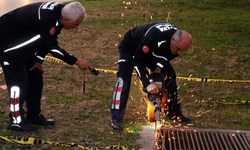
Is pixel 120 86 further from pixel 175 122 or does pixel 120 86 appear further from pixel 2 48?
pixel 2 48

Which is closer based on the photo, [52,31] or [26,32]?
[52,31]

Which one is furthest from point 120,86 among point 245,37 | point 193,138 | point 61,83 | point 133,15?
point 133,15

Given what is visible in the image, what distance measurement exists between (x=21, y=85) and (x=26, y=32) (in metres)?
0.80

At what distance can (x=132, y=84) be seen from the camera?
295 inches

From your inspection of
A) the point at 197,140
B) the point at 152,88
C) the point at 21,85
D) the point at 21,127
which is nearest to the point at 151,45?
the point at 152,88

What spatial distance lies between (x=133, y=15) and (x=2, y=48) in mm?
11480

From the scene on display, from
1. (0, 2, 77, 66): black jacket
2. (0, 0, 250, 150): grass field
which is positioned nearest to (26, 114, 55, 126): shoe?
(0, 0, 250, 150): grass field

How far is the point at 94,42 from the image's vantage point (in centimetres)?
1100

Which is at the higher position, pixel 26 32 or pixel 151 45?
pixel 26 32

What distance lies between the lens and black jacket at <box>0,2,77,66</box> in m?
4.29

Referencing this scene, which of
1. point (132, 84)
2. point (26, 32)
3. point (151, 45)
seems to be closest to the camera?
point (26, 32)

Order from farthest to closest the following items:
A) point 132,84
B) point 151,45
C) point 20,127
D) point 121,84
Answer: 1. point 132,84
2. point 121,84
3. point 20,127
4. point 151,45

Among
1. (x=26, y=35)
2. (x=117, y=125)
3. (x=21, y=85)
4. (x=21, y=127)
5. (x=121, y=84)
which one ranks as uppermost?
(x=26, y=35)

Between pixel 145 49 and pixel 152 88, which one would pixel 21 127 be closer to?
pixel 152 88
